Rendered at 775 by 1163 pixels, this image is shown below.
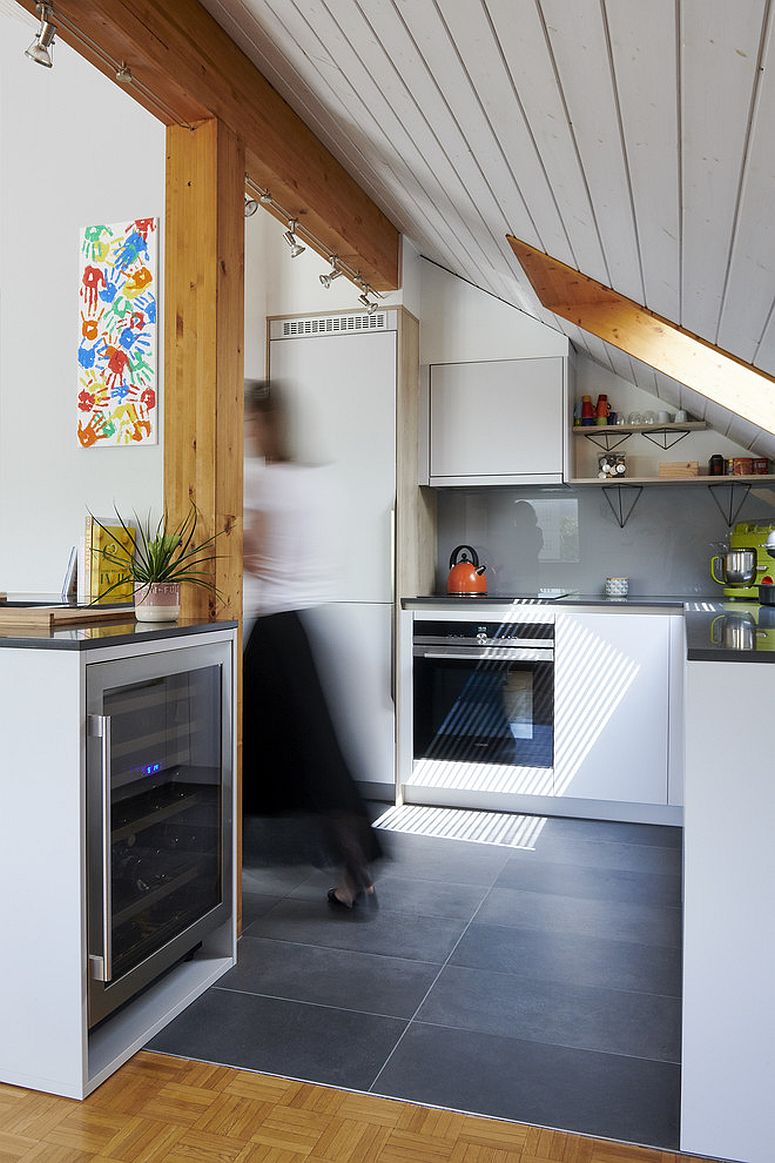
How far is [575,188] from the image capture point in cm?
222

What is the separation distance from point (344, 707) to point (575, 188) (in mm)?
2686

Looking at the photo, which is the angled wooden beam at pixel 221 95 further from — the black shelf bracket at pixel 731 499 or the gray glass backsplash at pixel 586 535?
the black shelf bracket at pixel 731 499

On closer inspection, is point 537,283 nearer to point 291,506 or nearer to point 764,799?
point 291,506

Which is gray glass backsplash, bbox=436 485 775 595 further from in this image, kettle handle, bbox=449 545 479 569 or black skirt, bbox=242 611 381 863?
black skirt, bbox=242 611 381 863

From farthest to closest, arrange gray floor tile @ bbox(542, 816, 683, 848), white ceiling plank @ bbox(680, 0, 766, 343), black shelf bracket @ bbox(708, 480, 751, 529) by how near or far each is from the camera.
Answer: black shelf bracket @ bbox(708, 480, 751, 529) < gray floor tile @ bbox(542, 816, 683, 848) < white ceiling plank @ bbox(680, 0, 766, 343)

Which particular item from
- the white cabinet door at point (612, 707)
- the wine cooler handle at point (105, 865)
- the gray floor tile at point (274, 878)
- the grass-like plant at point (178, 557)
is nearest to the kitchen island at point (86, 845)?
the wine cooler handle at point (105, 865)

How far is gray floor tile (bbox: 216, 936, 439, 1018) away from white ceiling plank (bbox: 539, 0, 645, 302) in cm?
201

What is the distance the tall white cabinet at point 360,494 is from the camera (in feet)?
14.0

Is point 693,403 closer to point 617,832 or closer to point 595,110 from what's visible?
point 617,832

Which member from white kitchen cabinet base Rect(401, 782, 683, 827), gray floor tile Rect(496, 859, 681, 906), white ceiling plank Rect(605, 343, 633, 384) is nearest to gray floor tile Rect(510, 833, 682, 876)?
gray floor tile Rect(496, 859, 681, 906)

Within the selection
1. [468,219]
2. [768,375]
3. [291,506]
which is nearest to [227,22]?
[468,219]

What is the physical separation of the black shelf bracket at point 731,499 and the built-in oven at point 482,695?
3.56ft

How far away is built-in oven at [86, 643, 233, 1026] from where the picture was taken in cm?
199

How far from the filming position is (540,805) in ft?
13.6
